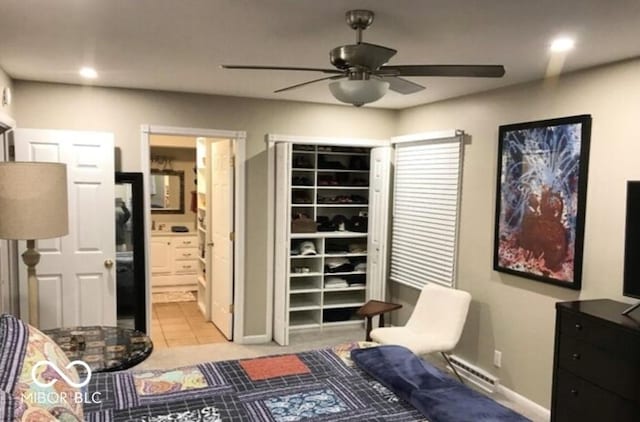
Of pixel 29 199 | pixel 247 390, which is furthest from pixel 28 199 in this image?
pixel 247 390

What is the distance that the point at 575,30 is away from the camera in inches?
Answer: 92.7

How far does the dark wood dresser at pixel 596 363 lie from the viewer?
246 cm

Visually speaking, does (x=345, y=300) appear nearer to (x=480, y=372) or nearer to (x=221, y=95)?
(x=480, y=372)

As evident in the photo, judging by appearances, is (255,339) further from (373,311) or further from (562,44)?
(562,44)

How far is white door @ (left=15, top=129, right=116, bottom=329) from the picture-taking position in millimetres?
3941

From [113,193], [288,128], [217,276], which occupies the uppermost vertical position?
[288,128]

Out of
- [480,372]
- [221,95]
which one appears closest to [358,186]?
[221,95]

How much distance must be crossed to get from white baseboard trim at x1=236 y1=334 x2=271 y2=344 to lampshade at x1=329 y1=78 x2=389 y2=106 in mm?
3270

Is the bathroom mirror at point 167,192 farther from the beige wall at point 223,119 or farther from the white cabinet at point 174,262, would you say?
the beige wall at point 223,119

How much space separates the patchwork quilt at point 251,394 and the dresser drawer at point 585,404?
1.25 meters

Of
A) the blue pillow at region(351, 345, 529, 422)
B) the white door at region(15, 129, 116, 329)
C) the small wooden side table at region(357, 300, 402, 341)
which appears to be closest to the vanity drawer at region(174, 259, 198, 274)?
the white door at region(15, 129, 116, 329)

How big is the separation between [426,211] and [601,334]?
2.15 m

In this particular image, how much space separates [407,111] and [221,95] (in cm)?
186

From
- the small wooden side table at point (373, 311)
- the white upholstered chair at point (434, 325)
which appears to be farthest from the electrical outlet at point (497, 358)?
the small wooden side table at point (373, 311)
